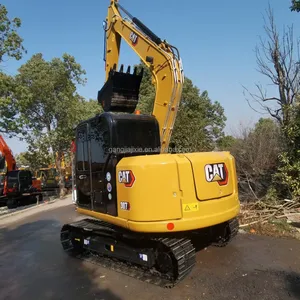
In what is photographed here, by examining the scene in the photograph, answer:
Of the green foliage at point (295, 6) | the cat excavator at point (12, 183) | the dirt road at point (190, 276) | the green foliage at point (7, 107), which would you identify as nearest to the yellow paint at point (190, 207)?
the dirt road at point (190, 276)

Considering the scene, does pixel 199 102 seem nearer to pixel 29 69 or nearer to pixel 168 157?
pixel 29 69

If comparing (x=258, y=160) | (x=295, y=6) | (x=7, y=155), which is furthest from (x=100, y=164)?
(x=7, y=155)

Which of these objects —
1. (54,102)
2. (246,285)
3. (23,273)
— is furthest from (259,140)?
(54,102)

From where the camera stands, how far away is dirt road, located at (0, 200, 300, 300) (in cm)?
427

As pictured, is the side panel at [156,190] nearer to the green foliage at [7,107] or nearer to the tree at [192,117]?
the tree at [192,117]

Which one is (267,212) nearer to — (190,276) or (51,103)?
(190,276)

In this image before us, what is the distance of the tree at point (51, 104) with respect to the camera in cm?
1838

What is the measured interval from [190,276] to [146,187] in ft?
5.44

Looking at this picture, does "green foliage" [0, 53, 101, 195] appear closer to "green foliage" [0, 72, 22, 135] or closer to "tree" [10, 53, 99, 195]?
"tree" [10, 53, 99, 195]

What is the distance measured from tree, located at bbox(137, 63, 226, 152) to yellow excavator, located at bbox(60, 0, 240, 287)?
15.6ft

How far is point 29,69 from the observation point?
1838cm

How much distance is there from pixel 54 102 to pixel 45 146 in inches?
106

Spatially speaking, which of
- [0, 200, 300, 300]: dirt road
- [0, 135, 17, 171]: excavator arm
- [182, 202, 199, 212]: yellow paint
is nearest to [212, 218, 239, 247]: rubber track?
[0, 200, 300, 300]: dirt road

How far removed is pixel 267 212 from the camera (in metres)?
8.02
